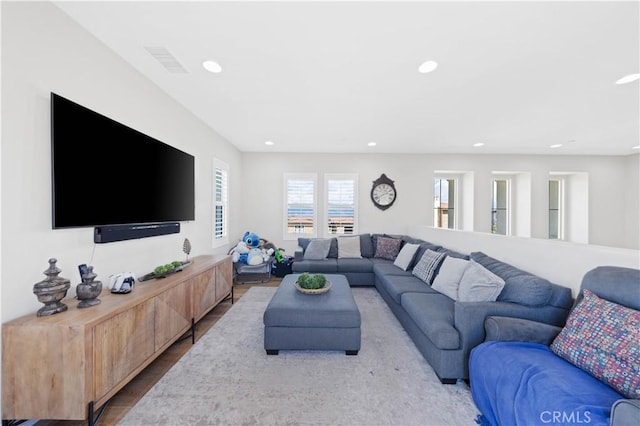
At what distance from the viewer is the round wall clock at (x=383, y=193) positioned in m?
5.11

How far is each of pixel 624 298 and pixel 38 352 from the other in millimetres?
3277

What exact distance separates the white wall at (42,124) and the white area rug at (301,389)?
3.43ft

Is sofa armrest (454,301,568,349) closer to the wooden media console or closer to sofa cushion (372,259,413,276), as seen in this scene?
sofa cushion (372,259,413,276)

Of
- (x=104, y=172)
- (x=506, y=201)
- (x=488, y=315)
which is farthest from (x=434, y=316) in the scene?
(x=506, y=201)

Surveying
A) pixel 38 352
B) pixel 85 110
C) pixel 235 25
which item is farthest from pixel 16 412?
pixel 235 25

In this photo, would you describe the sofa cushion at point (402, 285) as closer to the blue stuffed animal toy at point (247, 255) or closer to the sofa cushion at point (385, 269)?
the sofa cushion at point (385, 269)

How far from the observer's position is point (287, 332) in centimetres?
209

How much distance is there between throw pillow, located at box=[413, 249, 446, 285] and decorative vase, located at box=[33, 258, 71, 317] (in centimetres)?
324

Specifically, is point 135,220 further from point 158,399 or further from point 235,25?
point 235,25

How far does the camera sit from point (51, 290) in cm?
131

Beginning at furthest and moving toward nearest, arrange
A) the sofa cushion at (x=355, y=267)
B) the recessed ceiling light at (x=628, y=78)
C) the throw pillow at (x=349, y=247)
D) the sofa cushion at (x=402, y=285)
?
the throw pillow at (x=349, y=247) → the sofa cushion at (x=355, y=267) → the sofa cushion at (x=402, y=285) → the recessed ceiling light at (x=628, y=78)

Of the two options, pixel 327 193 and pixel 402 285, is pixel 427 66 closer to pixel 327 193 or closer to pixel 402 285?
pixel 402 285

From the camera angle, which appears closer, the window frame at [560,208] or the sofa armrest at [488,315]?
the sofa armrest at [488,315]

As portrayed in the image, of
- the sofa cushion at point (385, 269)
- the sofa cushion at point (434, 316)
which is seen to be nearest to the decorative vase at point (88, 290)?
the sofa cushion at point (434, 316)
